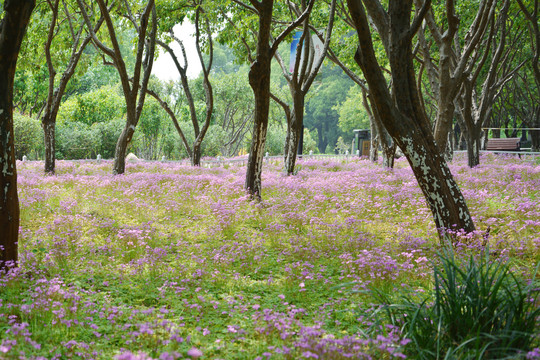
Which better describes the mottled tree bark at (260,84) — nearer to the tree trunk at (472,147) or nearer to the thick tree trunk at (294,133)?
the thick tree trunk at (294,133)

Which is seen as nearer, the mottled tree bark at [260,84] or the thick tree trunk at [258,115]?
the mottled tree bark at [260,84]

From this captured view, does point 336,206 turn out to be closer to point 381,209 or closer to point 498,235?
point 381,209

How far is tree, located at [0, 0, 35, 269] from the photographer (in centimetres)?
493

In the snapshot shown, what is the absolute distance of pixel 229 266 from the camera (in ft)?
20.4

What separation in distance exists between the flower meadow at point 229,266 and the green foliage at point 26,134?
16453 mm

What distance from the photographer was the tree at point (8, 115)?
16.2 ft

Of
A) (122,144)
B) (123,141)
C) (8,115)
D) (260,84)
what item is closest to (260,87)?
(260,84)

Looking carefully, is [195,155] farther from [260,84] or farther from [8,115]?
[8,115]

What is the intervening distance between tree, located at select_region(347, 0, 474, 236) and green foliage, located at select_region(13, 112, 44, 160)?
25.8 meters

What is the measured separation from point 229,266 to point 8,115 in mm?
3549

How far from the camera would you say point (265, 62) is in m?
10.2

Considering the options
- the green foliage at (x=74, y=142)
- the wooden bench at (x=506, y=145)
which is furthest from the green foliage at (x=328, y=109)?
the green foliage at (x=74, y=142)

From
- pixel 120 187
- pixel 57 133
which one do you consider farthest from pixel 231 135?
pixel 120 187

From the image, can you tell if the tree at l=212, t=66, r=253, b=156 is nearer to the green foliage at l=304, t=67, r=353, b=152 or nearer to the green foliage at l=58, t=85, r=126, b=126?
the green foliage at l=58, t=85, r=126, b=126
